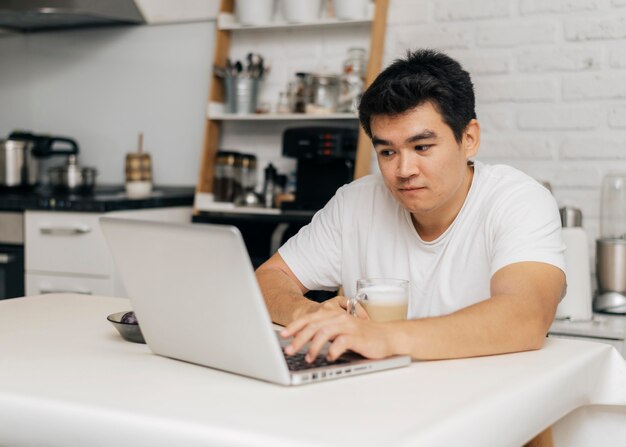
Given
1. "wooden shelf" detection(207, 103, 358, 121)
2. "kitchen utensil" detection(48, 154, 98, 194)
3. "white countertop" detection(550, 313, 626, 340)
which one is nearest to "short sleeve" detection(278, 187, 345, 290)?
"white countertop" detection(550, 313, 626, 340)

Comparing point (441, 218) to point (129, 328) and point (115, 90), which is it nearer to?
point (129, 328)

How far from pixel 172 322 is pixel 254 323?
0.65 ft

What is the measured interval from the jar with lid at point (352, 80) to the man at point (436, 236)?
4.01ft

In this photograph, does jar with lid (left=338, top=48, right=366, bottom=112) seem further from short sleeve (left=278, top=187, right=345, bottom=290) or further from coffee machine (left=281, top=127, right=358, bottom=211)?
short sleeve (left=278, top=187, right=345, bottom=290)

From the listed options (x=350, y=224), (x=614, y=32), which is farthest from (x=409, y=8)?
(x=350, y=224)

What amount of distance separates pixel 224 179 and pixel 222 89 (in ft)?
1.29

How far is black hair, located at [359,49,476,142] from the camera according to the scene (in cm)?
166

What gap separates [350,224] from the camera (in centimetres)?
198

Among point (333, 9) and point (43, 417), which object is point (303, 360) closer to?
point (43, 417)

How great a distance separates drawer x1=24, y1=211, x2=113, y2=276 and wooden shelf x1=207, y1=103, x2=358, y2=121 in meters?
0.65

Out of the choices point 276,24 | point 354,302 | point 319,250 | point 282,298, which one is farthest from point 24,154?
point 354,302

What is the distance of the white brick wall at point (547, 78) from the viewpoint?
9.18ft

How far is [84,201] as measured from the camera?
316 cm

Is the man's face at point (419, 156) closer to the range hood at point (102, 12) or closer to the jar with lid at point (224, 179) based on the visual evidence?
the jar with lid at point (224, 179)
